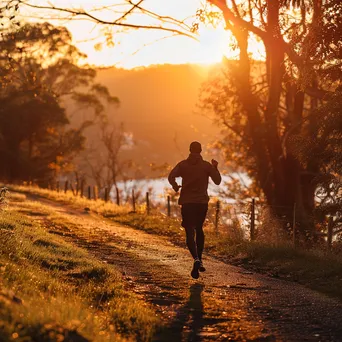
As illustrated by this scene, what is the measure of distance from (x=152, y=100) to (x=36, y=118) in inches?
4954

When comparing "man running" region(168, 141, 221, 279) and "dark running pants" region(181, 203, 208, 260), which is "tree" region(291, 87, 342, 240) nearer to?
"man running" region(168, 141, 221, 279)

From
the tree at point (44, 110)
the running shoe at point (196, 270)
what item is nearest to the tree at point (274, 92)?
the running shoe at point (196, 270)

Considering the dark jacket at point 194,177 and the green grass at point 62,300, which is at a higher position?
the dark jacket at point 194,177

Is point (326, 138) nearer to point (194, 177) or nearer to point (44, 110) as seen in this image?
point (194, 177)

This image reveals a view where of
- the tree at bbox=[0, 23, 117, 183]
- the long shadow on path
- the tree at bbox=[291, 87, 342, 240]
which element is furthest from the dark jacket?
the tree at bbox=[0, 23, 117, 183]

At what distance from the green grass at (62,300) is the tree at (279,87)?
Answer: 239 inches

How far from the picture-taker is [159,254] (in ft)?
44.7

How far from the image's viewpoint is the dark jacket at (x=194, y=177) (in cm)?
1014

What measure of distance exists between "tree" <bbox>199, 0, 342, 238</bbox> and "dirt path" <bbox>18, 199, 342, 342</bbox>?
15.0 feet

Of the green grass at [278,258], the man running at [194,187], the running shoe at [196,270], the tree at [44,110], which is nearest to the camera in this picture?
the running shoe at [196,270]

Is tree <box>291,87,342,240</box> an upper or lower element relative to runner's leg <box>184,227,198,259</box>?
upper

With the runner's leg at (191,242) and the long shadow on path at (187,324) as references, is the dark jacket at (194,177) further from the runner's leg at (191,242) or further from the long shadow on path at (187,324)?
the long shadow on path at (187,324)

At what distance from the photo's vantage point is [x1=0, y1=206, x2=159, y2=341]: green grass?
571 centimetres

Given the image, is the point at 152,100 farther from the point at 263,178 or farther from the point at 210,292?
the point at 210,292
